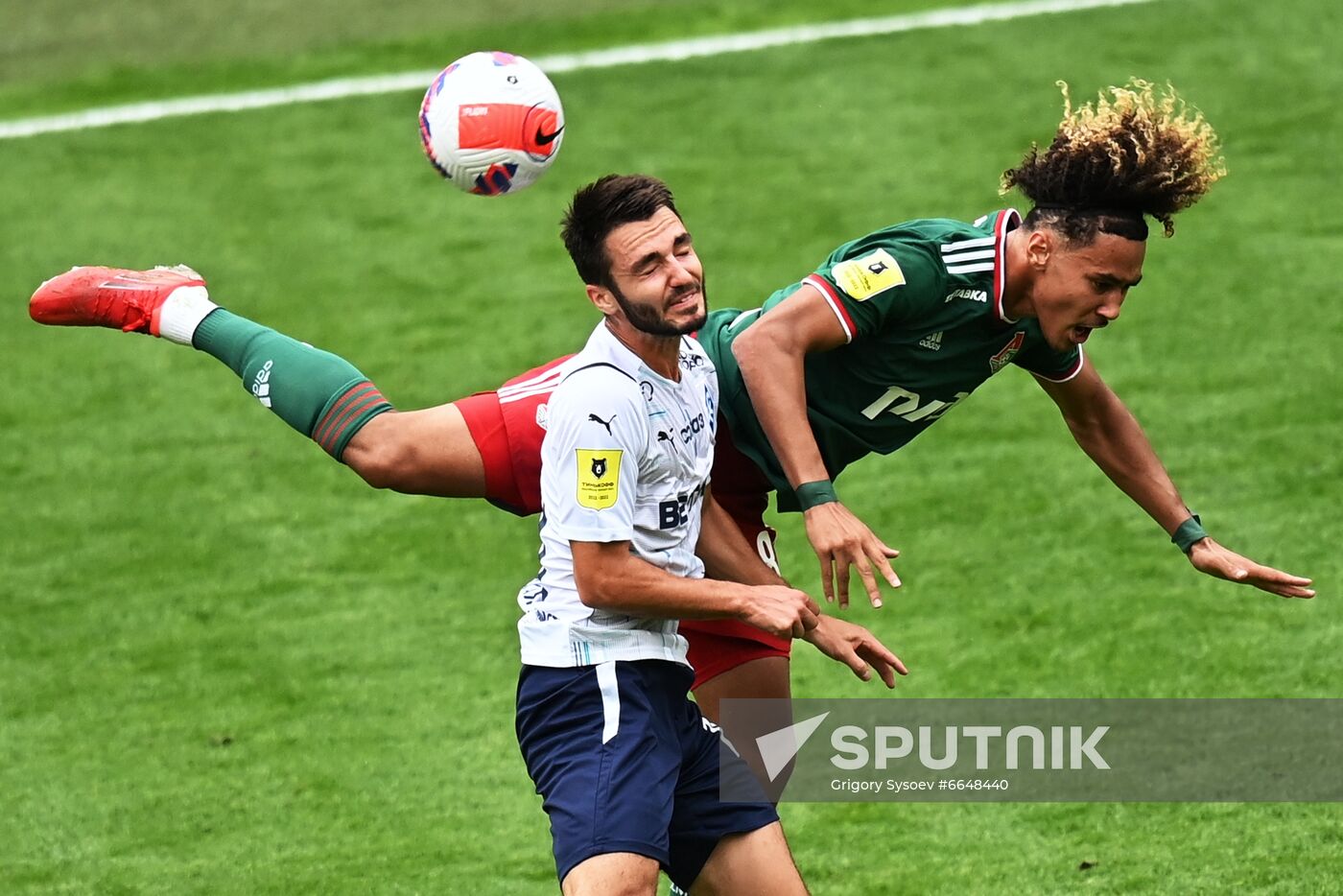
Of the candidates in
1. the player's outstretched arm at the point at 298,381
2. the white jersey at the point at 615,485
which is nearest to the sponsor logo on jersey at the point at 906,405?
the white jersey at the point at 615,485

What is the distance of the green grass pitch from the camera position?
23.5 feet

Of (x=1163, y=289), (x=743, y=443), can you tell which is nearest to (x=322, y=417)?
(x=743, y=443)

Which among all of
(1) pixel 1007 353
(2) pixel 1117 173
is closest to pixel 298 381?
(1) pixel 1007 353

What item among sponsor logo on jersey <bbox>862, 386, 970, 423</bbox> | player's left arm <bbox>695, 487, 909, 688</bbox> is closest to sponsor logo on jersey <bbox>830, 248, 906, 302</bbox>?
sponsor logo on jersey <bbox>862, 386, 970, 423</bbox>

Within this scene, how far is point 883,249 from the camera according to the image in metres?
5.72

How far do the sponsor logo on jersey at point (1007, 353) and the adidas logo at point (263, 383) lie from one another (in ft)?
7.28

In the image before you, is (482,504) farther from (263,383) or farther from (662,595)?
(662,595)

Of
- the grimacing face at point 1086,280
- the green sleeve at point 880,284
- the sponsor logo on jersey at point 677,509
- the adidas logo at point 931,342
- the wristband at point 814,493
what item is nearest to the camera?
the sponsor logo on jersey at point 677,509

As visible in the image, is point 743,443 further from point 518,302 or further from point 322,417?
point 518,302

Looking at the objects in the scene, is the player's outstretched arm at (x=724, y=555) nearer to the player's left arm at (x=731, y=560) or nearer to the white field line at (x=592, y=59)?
the player's left arm at (x=731, y=560)

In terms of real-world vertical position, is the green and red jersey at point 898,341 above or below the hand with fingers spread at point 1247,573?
above

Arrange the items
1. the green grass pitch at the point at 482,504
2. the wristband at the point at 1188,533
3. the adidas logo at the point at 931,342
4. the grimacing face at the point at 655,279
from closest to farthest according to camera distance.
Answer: the grimacing face at the point at 655,279 → the adidas logo at the point at 931,342 → the wristband at the point at 1188,533 → the green grass pitch at the point at 482,504

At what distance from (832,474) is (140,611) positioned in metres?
4.17

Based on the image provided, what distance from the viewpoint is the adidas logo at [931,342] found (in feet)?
19.0
